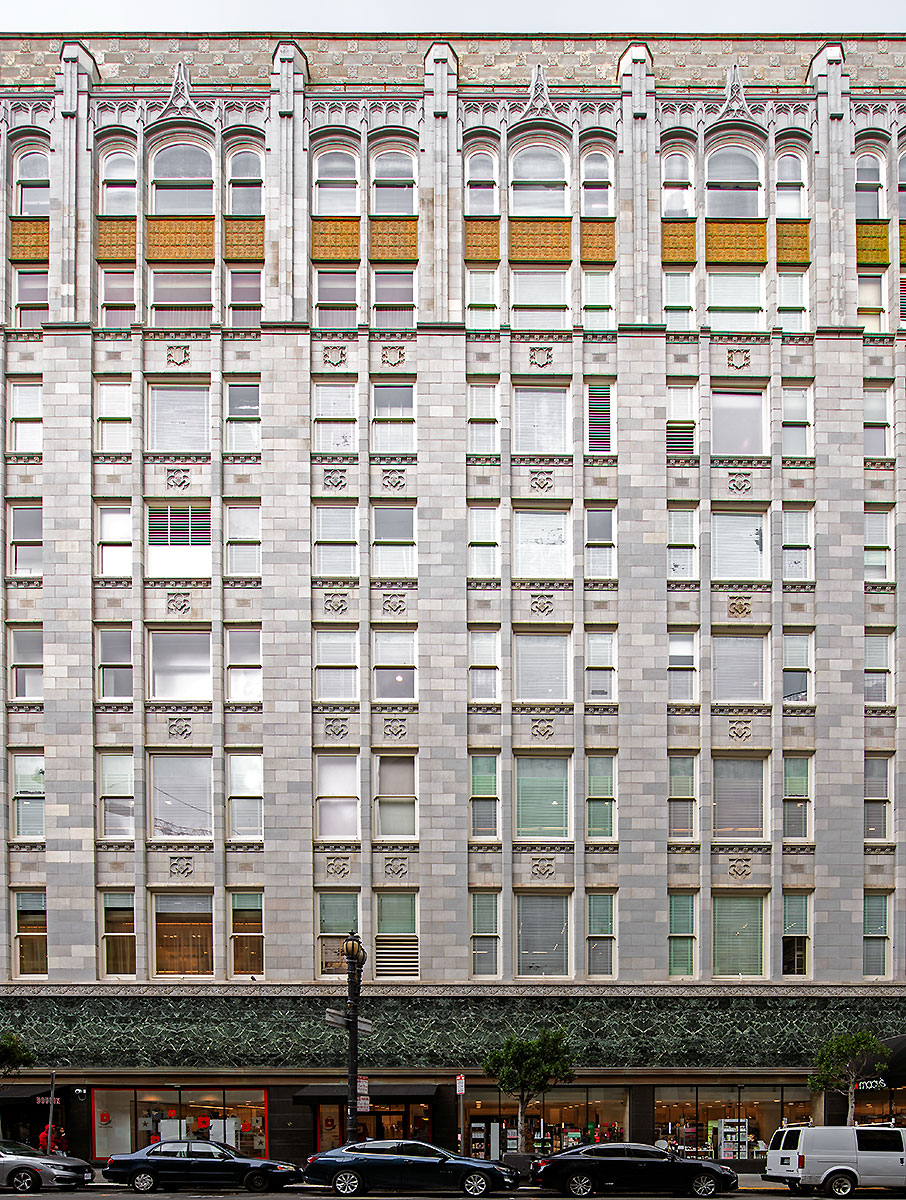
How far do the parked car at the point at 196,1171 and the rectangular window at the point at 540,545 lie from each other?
18033mm

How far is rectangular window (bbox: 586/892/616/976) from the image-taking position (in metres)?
35.5

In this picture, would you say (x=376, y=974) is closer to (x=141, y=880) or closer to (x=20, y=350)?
(x=141, y=880)

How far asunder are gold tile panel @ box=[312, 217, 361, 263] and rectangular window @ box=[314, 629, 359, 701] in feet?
39.9

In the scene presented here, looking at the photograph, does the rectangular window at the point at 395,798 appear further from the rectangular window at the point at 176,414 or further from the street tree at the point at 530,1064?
the rectangular window at the point at 176,414

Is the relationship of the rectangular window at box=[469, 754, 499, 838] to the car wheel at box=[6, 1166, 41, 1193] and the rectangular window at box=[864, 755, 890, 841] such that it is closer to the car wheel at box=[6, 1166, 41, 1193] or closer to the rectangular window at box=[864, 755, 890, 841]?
the rectangular window at box=[864, 755, 890, 841]

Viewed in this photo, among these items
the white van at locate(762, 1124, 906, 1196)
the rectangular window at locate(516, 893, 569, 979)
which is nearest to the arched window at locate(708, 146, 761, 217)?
the rectangular window at locate(516, 893, 569, 979)

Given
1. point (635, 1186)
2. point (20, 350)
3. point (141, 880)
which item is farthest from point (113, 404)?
point (635, 1186)

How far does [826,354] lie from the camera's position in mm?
37688

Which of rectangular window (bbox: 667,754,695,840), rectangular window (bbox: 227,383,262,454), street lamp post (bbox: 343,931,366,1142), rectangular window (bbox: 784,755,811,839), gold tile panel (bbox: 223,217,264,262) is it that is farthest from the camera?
gold tile panel (bbox: 223,217,264,262)

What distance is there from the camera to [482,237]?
38.2 metres

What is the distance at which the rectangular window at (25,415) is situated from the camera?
124ft

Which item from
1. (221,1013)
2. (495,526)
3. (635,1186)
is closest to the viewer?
(635,1186)

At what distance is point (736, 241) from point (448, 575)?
14.3 m

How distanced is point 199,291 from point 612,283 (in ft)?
43.4
